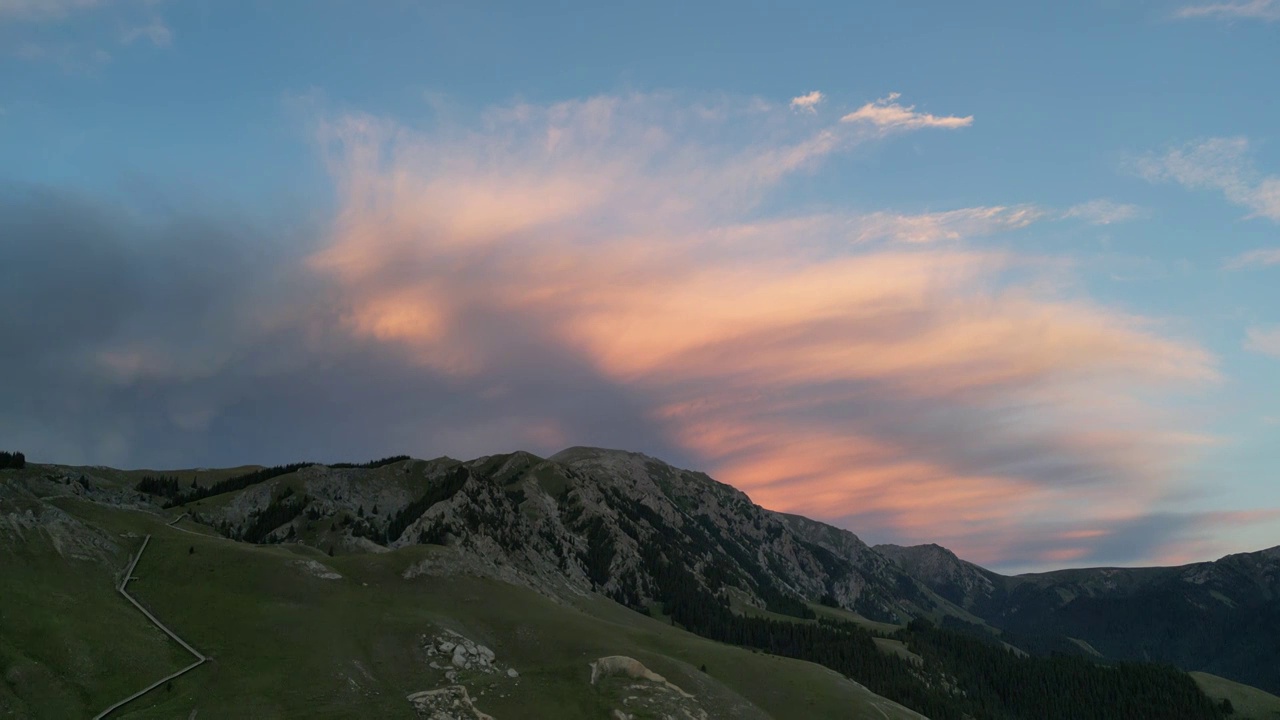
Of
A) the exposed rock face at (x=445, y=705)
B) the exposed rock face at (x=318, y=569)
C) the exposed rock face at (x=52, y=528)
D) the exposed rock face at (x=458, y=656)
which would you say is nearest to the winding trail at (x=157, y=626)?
the exposed rock face at (x=52, y=528)

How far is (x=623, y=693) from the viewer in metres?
100

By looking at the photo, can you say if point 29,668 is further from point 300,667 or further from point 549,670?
point 549,670

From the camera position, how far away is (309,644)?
99.8 meters

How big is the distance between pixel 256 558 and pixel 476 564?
43.0 m

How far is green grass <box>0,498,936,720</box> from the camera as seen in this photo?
81.1m

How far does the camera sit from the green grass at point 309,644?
81.1 metres

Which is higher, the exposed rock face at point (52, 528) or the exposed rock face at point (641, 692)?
the exposed rock face at point (52, 528)

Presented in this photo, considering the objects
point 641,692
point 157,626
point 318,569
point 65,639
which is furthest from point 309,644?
point 641,692

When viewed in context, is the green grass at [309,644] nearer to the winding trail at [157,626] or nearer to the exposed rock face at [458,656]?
the winding trail at [157,626]

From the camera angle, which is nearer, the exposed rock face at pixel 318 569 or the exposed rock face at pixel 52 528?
the exposed rock face at pixel 52 528

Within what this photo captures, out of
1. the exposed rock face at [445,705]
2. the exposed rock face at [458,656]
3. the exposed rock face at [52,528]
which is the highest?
the exposed rock face at [52,528]

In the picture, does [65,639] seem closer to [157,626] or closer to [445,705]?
[157,626]

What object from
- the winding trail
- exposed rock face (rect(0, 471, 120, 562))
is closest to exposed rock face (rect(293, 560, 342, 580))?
the winding trail

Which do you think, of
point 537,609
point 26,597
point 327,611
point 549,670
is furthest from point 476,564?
point 26,597
